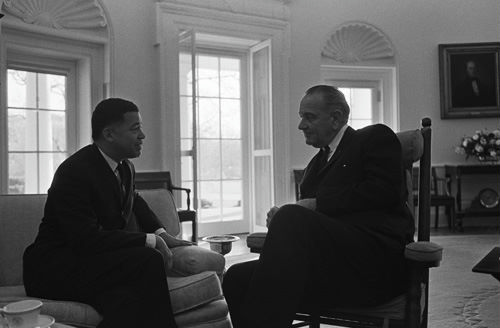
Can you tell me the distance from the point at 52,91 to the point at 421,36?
503 cm

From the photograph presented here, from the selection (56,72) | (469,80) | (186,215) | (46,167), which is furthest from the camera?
(469,80)

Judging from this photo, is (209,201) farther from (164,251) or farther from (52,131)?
(164,251)

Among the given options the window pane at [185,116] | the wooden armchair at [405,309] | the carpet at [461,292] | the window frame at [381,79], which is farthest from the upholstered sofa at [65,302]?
the window frame at [381,79]

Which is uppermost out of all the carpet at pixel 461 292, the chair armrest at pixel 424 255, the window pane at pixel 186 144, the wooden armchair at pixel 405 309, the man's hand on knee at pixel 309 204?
the window pane at pixel 186 144

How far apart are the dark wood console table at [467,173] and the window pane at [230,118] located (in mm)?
2988

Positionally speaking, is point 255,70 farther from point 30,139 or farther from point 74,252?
point 74,252

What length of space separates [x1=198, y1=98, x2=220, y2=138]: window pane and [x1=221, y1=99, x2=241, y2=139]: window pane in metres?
0.09

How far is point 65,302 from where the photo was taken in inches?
76.3

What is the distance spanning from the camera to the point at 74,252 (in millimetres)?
2016

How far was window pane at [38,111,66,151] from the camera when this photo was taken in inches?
207

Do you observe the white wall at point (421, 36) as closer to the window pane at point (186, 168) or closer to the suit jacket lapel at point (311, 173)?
the window pane at point (186, 168)

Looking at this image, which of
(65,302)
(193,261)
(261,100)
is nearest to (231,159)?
(261,100)

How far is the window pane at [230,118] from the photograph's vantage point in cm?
674

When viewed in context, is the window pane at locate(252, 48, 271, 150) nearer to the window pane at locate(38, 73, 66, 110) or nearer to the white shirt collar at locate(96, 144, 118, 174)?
the window pane at locate(38, 73, 66, 110)
